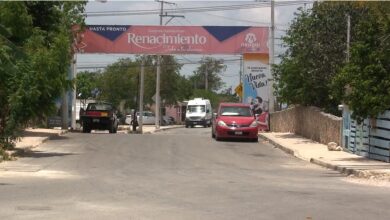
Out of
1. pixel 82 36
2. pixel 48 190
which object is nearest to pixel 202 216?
pixel 48 190

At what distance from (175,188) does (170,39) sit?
2878cm

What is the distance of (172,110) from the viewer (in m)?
105

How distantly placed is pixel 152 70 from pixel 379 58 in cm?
6042

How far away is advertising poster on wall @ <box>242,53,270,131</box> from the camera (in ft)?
138

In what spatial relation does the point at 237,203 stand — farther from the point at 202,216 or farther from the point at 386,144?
the point at 386,144

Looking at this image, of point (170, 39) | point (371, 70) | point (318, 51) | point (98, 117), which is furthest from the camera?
point (170, 39)

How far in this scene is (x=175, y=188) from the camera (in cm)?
1365

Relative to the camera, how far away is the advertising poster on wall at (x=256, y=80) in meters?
42.2

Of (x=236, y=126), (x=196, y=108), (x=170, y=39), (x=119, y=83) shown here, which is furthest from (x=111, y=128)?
(x=119, y=83)

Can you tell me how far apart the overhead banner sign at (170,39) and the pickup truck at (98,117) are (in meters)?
4.87

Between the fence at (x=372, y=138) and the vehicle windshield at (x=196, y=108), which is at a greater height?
the vehicle windshield at (x=196, y=108)

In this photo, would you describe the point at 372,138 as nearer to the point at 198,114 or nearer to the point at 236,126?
the point at 236,126

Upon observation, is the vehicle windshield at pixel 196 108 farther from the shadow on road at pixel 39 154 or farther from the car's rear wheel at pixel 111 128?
the shadow on road at pixel 39 154

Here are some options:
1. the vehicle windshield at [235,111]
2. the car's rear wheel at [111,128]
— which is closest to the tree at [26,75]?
the vehicle windshield at [235,111]
